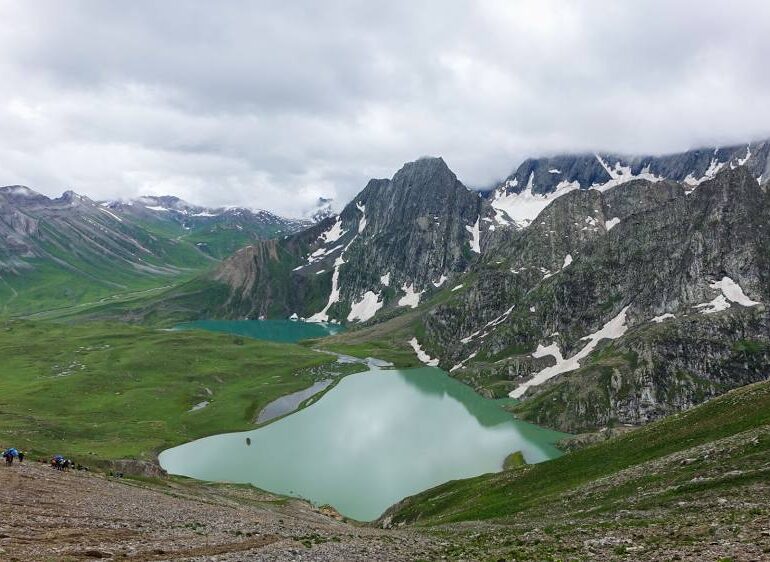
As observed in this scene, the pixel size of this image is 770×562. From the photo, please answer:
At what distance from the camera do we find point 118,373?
195 meters

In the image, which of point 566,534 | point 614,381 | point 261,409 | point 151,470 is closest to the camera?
point 566,534

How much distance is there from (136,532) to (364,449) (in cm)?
9174

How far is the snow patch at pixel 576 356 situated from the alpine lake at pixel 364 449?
17267 millimetres

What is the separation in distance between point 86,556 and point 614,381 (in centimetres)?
15328

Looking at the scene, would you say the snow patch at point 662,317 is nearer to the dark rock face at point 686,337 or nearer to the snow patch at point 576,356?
the dark rock face at point 686,337

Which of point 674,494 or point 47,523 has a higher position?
point 47,523

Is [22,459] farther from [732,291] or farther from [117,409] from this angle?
[732,291]

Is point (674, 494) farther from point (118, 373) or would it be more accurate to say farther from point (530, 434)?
point (118, 373)

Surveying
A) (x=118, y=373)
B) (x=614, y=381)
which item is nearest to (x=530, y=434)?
(x=614, y=381)

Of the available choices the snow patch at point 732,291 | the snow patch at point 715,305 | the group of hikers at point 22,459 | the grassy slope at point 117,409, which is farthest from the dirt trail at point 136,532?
the snow patch at point 732,291

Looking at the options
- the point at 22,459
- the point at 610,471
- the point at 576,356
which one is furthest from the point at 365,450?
the point at 576,356

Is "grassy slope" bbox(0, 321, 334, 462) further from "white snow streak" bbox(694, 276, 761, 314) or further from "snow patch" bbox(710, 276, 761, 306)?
"snow patch" bbox(710, 276, 761, 306)

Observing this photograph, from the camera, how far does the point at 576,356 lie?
631 ft

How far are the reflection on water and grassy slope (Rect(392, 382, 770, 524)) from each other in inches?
793
